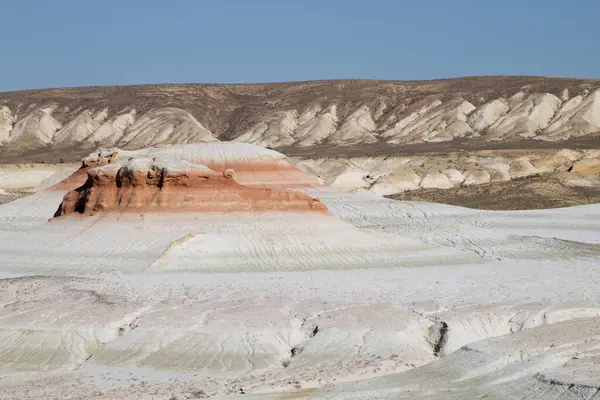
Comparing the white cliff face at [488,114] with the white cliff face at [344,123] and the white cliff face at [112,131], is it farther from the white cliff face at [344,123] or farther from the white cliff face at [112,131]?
the white cliff face at [112,131]

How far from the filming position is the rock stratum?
116250mm

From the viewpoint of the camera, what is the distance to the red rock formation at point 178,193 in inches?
1307

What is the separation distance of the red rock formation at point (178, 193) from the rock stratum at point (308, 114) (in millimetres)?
76054

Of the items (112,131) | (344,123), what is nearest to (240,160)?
(344,123)

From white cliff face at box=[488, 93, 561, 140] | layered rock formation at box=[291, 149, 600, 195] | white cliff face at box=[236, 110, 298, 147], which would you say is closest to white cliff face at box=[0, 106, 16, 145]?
white cliff face at box=[236, 110, 298, 147]

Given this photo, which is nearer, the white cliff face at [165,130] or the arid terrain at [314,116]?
the arid terrain at [314,116]

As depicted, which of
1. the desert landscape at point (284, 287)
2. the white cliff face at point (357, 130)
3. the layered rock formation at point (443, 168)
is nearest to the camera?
the desert landscape at point (284, 287)

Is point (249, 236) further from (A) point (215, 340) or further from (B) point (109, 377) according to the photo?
(B) point (109, 377)

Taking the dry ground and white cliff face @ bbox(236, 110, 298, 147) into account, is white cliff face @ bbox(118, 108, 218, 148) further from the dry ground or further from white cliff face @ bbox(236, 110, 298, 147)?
the dry ground

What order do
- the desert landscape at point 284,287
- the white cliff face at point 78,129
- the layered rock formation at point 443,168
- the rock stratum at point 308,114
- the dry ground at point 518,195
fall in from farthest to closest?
the white cliff face at point 78,129, the rock stratum at point 308,114, the layered rock formation at point 443,168, the dry ground at point 518,195, the desert landscape at point 284,287

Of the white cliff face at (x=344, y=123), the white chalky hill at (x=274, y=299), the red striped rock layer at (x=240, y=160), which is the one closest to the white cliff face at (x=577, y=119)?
the white cliff face at (x=344, y=123)

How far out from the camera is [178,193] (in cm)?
3338

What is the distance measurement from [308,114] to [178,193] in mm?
96403

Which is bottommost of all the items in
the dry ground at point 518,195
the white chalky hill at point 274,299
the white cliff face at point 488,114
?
the white chalky hill at point 274,299
